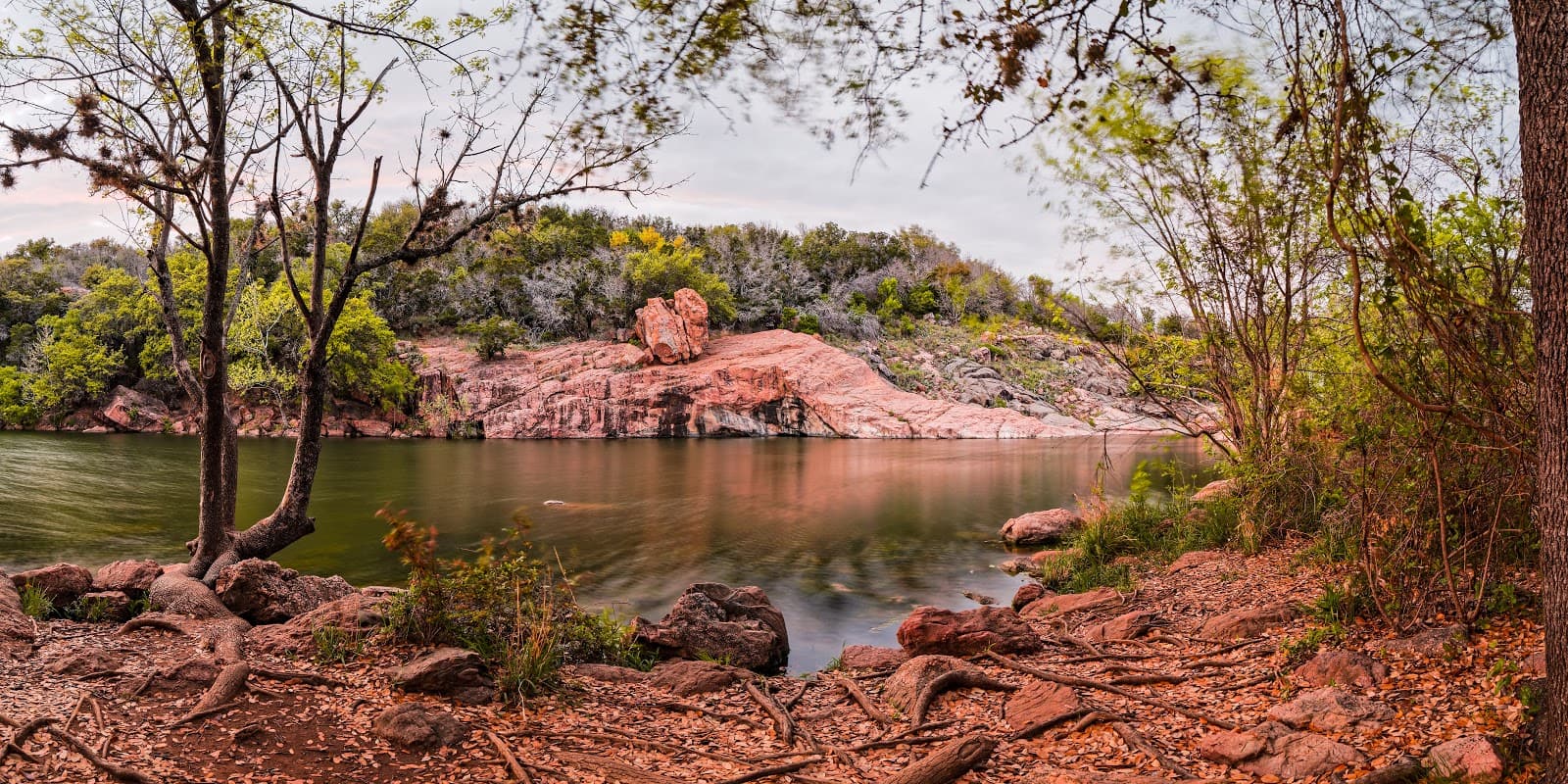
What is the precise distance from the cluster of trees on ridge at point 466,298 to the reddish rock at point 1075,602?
19771 millimetres

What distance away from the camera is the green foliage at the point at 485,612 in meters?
5.29

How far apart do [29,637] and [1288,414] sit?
10.6 meters

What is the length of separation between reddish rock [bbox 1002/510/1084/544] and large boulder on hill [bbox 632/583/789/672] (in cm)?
737

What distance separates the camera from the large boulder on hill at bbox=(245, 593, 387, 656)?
18.2 ft

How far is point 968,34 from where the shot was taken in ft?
10.8

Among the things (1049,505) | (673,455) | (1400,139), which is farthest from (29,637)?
(673,455)

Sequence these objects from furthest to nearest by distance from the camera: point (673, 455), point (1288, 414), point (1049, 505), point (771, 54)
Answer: point (673, 455) < point (1049, 505) < point (1288, 414) < point (771, 54)

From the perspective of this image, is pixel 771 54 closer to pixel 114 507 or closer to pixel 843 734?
pixel 843 734

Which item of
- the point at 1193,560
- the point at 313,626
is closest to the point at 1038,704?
the point at 1193,560

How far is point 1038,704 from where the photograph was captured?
5070mm

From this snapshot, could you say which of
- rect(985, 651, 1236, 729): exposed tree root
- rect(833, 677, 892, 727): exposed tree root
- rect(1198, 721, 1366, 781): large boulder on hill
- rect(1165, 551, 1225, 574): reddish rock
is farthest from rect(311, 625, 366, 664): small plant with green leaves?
rect(1165, 551, 1225, 574): reddish rock

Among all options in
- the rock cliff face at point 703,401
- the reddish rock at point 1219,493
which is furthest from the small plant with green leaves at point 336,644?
the rock cliff face at point 703,401

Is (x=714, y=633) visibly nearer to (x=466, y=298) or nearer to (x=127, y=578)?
(x=127, y=578)

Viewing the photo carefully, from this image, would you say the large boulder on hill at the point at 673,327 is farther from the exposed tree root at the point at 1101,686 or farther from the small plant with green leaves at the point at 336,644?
the exposed tree root at the point at 1101,686
